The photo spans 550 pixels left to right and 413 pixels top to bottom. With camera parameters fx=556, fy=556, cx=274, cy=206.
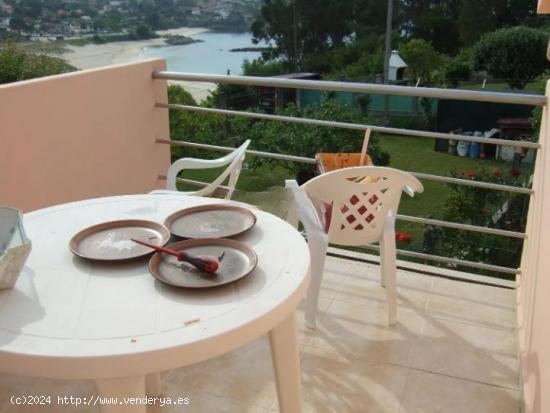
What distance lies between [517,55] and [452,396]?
19846mm

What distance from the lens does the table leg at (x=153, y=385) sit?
190cm

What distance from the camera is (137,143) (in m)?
3.28

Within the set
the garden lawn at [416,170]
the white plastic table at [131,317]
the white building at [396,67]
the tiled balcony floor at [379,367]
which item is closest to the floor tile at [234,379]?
the tiled balcony floor at [379,367]

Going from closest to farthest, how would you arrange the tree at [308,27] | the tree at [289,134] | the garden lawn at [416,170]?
the tree at [289,134] < the garden lawn at [416,170] < the tree at [308,27]

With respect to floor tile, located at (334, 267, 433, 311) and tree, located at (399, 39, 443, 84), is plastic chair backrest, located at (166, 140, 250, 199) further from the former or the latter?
tree, located at (399, 39, 443, 84)

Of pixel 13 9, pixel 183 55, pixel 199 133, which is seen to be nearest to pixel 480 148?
pixel 199 133

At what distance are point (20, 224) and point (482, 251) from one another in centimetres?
738

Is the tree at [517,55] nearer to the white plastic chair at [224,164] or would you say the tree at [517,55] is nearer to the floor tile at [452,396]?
the white plastic chair at [224,164]

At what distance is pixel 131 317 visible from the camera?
1186 mm

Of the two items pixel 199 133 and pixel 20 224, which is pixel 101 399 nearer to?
pixel 20 224

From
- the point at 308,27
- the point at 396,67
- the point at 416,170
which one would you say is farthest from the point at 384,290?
the point at 308,27

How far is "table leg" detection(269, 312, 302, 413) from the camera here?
58.8 inches

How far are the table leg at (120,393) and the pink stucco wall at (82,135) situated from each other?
1656 millimetres

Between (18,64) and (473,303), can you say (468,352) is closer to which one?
(473,303)
